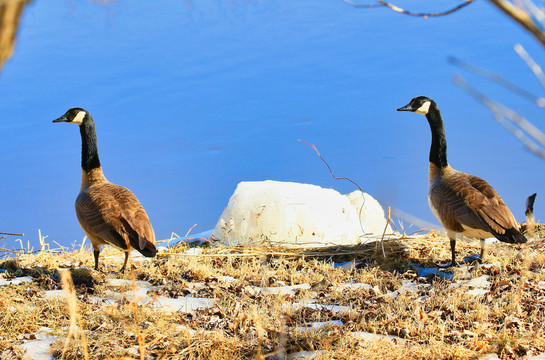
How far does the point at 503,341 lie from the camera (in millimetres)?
4695

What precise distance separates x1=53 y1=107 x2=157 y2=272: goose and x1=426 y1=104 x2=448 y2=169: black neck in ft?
15.0

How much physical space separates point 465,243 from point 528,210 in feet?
3.67

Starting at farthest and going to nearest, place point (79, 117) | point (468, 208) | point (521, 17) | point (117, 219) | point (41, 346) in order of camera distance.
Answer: point (79, 117) → point (468, 208) → point (117, 219) → point (41, 346) → point (521, 17)

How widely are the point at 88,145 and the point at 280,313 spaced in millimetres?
4884

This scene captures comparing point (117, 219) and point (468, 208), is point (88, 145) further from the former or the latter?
point (468, 208)

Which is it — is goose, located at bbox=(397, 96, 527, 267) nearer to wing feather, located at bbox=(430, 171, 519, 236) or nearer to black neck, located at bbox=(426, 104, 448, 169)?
wing feather, located at bbox=(430, 171, 519, 236)

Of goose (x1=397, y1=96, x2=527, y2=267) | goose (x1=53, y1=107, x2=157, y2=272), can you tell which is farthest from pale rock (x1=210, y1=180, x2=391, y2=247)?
goose (x1=53, y1=107, x2=157, y2=272)

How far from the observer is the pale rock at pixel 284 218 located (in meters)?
8.84

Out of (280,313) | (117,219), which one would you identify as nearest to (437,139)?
(280,313)

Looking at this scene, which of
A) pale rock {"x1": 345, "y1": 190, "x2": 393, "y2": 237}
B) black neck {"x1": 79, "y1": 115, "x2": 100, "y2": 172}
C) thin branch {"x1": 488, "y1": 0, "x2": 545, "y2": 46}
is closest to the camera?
thin branch {"x1": 488, "y1": 0, "x2": 545, "y2": 46}

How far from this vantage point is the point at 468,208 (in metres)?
6.82

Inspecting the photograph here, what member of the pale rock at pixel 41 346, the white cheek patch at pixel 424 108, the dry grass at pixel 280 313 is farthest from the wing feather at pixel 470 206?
the pale rock at pixel 41 346

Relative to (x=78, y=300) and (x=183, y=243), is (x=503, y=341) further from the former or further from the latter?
(x=183, y=243)

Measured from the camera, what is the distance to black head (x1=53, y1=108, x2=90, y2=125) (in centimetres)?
883
